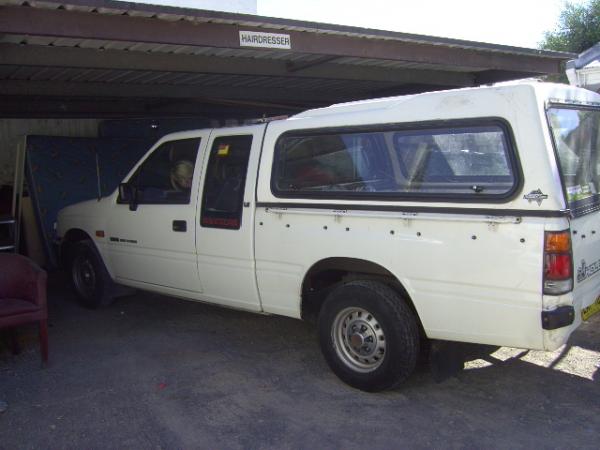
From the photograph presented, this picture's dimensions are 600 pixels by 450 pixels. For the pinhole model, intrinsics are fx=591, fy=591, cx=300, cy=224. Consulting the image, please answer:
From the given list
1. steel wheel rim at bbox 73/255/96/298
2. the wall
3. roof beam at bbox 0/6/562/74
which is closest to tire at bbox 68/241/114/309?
steel wheel rim at bbox 73/255/96/298

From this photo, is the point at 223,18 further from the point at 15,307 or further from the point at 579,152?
the point at 579,152

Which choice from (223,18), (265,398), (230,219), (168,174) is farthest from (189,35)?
(265,398)

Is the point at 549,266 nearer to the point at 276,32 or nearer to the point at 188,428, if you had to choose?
the point at 188,428

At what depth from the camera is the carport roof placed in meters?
4.90

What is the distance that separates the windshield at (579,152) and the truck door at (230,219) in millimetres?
2336

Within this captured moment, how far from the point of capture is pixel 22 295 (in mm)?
5293

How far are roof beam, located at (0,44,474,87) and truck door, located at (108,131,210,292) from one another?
1.04 m

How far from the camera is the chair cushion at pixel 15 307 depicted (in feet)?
15.9

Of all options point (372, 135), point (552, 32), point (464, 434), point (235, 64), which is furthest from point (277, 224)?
point (552, 32)

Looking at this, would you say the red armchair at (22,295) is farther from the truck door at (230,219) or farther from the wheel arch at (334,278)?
the wheel arch at (334,278)

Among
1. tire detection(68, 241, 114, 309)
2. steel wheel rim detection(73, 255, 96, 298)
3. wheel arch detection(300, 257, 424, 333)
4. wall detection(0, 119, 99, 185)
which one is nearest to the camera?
wheel arch detection(300, 257, 424, 333)

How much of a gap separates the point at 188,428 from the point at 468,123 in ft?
8.97

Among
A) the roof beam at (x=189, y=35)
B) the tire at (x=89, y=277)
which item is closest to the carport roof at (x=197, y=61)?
the roof beam at (x=189, y=35)

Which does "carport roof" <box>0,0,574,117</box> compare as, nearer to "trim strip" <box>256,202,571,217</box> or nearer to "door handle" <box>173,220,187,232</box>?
"door handle" <box>173,220,187,232</box>
